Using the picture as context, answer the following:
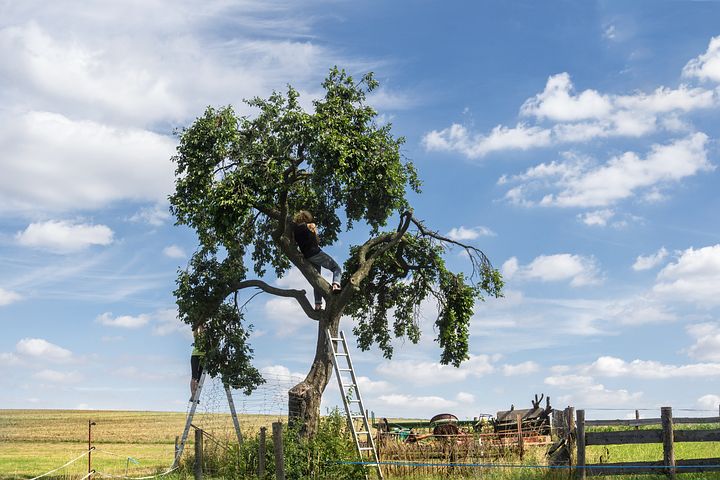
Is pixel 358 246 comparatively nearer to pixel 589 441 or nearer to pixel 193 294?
pixel 193 294

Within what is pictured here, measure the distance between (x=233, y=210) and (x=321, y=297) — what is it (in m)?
3.89

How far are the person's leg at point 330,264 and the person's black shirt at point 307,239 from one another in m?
0.16

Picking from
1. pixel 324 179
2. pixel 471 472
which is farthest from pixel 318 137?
pixel 471 472

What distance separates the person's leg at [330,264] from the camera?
2314 cm

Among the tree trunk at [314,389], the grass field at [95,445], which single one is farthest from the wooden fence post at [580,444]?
the grass field at [95,445]

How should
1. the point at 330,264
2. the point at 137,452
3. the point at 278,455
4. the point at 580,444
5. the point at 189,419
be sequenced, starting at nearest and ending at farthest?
the point at 278,455 < the point at 580,444 < the point at 330,264 < the point at 189,419 < the point at 137,452

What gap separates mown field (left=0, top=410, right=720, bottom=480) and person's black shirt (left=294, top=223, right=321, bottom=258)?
5531 millimetres

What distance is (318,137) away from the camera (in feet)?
73.8

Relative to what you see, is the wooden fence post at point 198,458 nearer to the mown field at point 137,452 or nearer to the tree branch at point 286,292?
the mown field at point 137,452

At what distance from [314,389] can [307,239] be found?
4634 millimetres

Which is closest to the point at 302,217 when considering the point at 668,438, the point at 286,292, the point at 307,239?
the point at 307,239

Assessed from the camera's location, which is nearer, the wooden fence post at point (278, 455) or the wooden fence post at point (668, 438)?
the wooden fence post at point (278, 455)

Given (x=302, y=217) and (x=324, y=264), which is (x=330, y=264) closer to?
(x=324, y=264)

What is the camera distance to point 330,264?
2348cm
